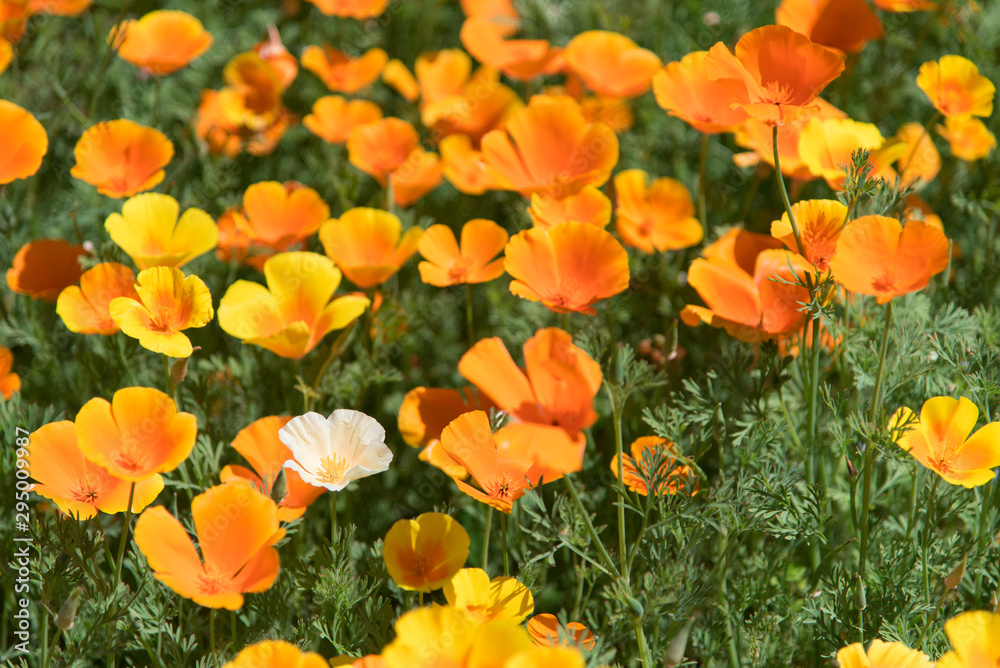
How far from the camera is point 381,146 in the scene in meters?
2.10

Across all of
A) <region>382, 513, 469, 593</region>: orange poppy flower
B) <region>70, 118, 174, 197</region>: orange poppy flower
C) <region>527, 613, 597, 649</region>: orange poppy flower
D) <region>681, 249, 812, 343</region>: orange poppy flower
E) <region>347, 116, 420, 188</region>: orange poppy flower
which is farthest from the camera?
<region>347, 116, 420, 188</region>: orange poppy flower

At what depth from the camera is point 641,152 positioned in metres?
2.31

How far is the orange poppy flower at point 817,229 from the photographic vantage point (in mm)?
1370

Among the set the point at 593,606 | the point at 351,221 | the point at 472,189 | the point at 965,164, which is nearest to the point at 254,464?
the point at 351,221

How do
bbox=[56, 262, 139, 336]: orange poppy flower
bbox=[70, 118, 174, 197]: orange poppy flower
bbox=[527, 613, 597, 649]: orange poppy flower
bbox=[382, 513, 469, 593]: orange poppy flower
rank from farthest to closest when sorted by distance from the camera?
bbox=[70, 118, 174, 197]: orange poppy flower
bbox=[56, 262, 139, 336]: orange poppy flower
bbox=[382, 513, 469, 593]: orange poppy flower
bbox=[527, 613, 597, 649]: orange poppy flower

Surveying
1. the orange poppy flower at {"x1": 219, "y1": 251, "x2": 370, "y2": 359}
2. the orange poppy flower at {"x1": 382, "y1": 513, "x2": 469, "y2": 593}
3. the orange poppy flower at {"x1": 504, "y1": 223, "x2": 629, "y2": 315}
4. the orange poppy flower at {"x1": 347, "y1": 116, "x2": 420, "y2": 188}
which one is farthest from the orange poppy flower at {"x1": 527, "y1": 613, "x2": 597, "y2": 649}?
the orange poppy flower at {"x1": 347, "y1": 116, "x2": 420, "y2": 188}

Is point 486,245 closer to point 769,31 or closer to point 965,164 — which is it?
point 769,31

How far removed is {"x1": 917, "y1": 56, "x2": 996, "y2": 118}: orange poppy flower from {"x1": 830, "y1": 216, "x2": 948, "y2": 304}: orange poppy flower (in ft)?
1.70

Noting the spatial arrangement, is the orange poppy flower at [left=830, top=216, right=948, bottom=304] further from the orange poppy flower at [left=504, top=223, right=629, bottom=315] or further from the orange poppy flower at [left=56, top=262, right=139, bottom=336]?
the orange poppy flower at [left=56, top=262, right=139, bottom=336]

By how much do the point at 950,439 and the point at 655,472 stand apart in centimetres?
46

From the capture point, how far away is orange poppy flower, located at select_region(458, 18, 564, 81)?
7.43ft

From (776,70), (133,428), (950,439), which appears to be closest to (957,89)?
(776,70)

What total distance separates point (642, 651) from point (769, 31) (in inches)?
37.7

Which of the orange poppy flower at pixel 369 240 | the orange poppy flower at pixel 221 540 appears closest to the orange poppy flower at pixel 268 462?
the orange poppy flower at pixel 221 540
